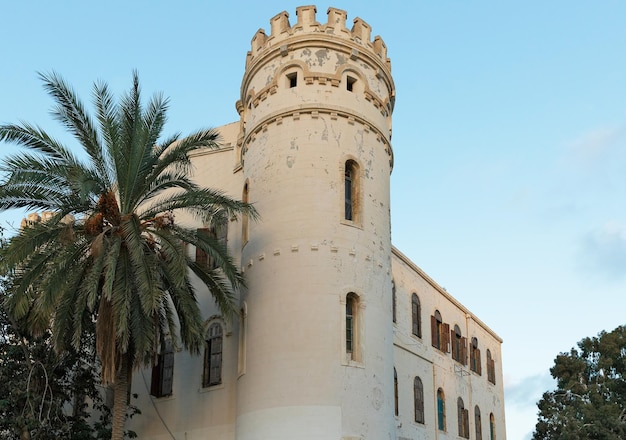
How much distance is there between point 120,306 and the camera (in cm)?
1688

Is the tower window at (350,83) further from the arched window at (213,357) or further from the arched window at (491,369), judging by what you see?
the arched window at (491,369)

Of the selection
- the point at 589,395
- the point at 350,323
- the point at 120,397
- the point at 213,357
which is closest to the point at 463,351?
the point at 589,395

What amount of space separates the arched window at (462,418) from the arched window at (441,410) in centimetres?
154

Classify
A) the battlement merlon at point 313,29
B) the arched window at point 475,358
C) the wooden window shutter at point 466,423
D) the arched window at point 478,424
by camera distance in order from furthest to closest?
the arched window at point 475,358
the arched window at point 478,424
the wooden window shutter at point 466,423
the battlement merlon at point 313,29

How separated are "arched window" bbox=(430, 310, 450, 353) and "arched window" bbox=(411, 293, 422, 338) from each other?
3.70ft

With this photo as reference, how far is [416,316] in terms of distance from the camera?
27.7 m

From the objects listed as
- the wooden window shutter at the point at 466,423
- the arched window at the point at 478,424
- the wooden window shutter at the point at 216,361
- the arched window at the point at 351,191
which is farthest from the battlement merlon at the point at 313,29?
the arched window at the point at 478,424

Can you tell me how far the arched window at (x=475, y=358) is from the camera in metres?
32.3

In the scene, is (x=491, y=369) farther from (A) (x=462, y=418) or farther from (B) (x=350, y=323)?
(B) (x=350, y=323)

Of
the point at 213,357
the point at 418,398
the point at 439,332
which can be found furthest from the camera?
the point at 439,332

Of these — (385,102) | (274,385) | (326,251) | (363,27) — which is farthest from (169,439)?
(363,27)

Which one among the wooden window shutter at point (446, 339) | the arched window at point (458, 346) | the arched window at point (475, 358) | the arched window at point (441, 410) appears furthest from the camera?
the arched window at point (475, 358)

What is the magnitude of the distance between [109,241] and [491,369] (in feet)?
74.2

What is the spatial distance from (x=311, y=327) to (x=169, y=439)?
7.25 m
